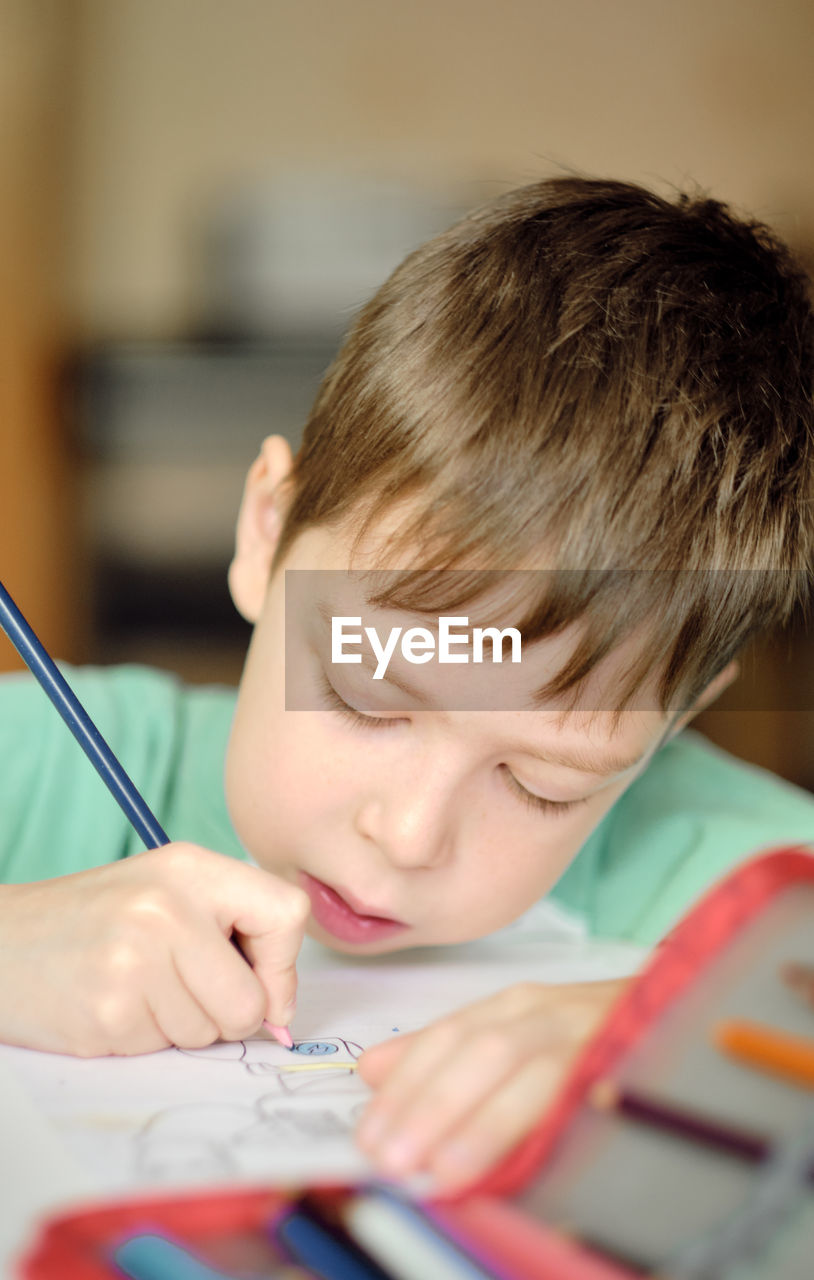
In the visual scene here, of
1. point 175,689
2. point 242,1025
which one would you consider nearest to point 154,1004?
point 242,1025

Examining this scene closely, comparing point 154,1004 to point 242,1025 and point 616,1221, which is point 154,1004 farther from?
point 616,1221

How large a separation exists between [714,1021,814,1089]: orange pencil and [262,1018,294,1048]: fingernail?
0.18 m

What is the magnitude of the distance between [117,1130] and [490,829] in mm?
212

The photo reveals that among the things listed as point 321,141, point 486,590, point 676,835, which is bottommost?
point 676,835

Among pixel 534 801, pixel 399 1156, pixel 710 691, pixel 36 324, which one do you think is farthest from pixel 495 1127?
pixel 36 324

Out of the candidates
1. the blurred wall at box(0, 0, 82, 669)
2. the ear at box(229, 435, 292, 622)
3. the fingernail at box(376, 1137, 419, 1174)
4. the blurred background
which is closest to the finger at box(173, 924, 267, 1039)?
the fingernail at box(376, 1137, 419, 1174)

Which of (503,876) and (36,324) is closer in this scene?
(503,876)

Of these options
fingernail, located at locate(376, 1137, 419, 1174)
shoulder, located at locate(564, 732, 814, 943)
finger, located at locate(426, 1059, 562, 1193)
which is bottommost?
shoulder, located at locate(564, 732, 814, 943)

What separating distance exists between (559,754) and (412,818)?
0.07 meters

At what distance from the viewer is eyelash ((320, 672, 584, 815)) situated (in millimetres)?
475

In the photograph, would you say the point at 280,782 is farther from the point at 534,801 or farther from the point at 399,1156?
the point at 399,1156

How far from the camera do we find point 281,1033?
1.27 ft

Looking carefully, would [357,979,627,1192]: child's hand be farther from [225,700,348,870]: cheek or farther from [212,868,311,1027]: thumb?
[225,700,348,870]: cheek

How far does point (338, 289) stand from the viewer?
2195mm
